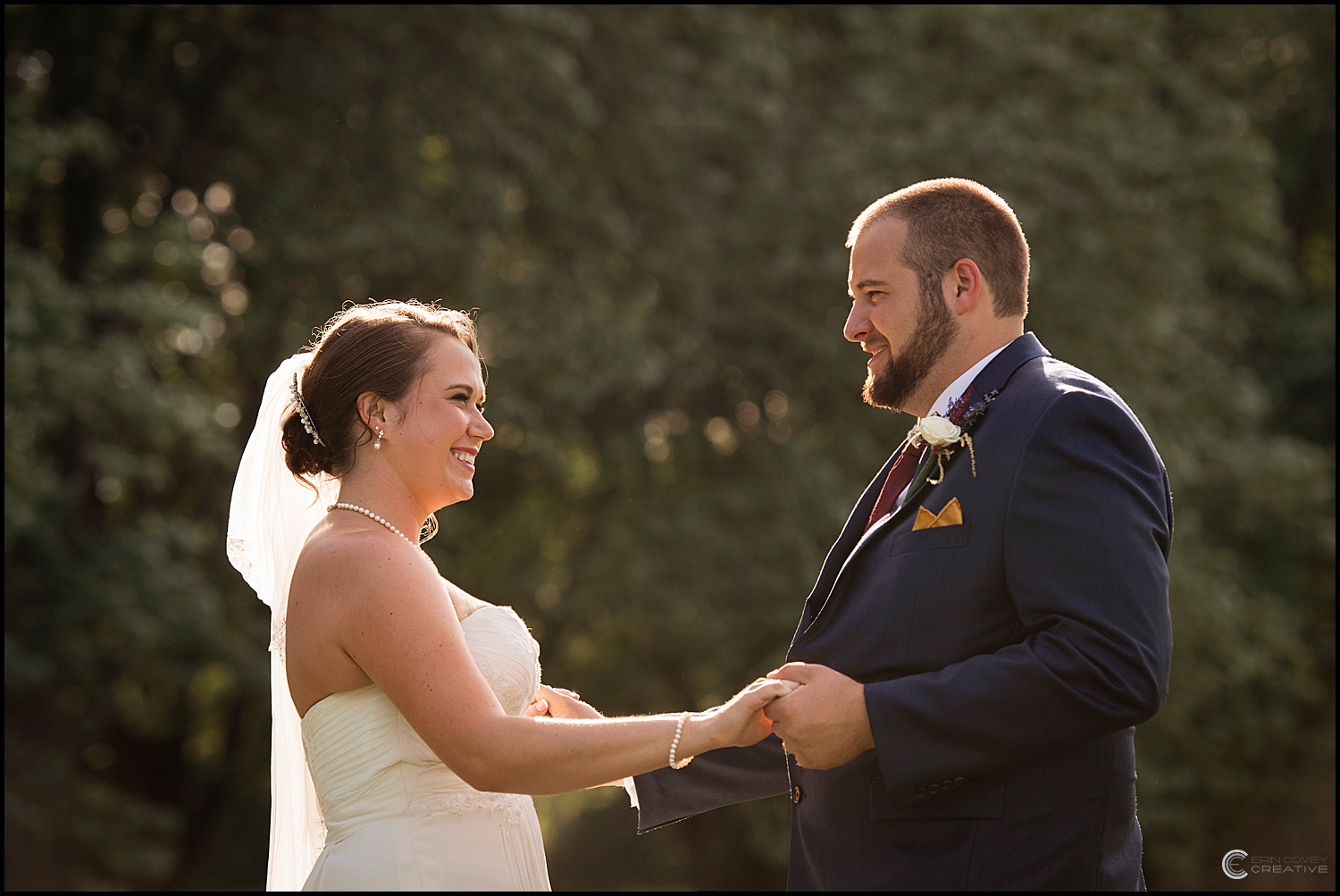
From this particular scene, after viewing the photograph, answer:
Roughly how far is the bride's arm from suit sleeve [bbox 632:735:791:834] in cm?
56

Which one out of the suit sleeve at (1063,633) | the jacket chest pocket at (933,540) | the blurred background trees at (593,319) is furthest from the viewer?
the blurred background trees at (593,319)

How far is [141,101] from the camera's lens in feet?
31.9

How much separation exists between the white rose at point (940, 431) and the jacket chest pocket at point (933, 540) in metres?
0.23

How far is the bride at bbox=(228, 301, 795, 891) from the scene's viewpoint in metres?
2.90

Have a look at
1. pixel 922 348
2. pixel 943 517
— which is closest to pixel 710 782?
pixel 943 517

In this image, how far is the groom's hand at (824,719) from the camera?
108 inches

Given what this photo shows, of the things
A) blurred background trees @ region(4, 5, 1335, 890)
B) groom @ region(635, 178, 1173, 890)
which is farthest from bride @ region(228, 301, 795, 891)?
blurred background trees @ region(4, 5, 1335, 890)

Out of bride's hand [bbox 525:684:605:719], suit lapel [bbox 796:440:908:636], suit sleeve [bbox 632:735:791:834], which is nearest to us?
suit lapel [bbox 796:440:908:636]

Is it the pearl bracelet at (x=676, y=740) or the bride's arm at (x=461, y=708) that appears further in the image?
the pearl bracelet at (x=676, y=740)

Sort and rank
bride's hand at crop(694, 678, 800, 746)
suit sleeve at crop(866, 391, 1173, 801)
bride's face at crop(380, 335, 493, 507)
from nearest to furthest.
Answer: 1. suit sleeve at crop(866, 391, 1173, 801)
2. bride's hand at crop(694, 678, 800, 746)
3. bride's face at crop(380, 335, 493, 507)

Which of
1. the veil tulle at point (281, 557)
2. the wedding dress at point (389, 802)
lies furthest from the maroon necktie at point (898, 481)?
the veil tulle at point (281, 557)

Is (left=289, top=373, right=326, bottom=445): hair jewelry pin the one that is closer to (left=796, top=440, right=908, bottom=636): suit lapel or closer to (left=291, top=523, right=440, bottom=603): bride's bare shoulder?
(left=291, top=523, right=440, bottom=603): bride's bare shoulder

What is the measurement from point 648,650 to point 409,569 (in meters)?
8.10

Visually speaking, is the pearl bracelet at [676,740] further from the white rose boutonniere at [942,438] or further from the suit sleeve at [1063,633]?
the white rose boutonniere at [942,438]
